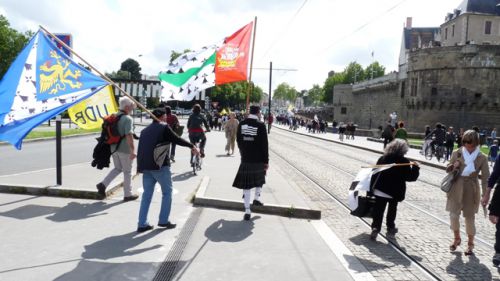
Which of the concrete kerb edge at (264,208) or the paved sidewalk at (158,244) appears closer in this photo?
the paved sidewalk at (158,244)

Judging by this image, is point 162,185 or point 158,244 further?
point 162,185

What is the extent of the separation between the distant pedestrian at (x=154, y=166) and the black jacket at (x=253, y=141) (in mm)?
1248

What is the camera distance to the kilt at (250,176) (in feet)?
23.1

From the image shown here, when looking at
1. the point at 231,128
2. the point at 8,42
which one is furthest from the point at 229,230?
the point at 8,42

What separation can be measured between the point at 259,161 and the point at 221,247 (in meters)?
1.97

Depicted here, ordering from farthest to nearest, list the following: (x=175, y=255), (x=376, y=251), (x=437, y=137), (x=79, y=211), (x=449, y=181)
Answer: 1. (x=437, y=137)
2. (x=79, y=211)
3. (x=449, y=181)
4. (x=376, y=251)
5. (x=175, y=255)

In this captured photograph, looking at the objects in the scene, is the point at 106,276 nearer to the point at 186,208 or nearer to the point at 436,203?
the point at 186,208

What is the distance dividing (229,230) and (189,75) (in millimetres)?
4698

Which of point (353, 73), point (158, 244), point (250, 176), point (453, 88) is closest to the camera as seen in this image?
point (158, 244)

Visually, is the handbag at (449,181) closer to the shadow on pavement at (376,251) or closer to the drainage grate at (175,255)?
the shadow on pavement at (376,251)

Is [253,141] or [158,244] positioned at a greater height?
[253,141]

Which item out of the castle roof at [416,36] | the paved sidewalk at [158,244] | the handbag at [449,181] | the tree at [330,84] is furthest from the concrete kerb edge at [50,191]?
the tree at [330,84]

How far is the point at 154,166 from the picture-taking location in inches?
237

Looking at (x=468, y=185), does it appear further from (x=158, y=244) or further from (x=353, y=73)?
(x=353, y=73)
